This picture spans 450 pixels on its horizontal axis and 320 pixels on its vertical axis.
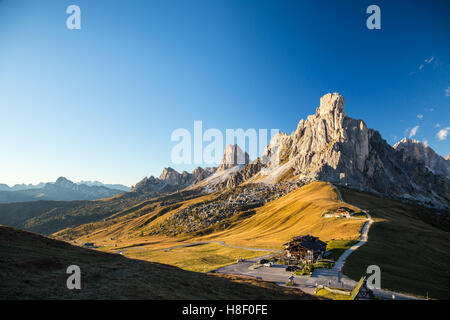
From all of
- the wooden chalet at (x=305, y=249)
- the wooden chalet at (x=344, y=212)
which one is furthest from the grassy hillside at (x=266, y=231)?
the wooden chalet at (x=305, y=249)

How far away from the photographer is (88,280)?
24109mm

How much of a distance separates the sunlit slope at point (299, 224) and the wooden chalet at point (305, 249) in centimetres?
1732

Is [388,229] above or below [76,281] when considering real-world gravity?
below

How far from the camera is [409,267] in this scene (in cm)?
4494

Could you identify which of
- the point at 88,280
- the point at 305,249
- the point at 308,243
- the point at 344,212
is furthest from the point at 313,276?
the point at 344,212

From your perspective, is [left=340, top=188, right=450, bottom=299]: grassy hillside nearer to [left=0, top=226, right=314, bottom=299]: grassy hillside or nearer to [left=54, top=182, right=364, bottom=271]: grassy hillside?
[left=54, top=182, right=364, bottom=271]: grassy hillside

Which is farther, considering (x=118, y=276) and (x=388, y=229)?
(x=388, y=229)

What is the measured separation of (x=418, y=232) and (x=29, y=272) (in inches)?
3620

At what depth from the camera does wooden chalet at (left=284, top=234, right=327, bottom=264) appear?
56019mm

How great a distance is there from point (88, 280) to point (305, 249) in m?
51.4

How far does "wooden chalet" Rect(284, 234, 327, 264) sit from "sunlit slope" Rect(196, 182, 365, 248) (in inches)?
682
